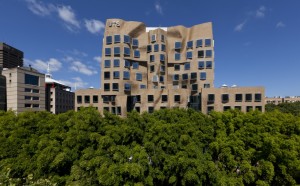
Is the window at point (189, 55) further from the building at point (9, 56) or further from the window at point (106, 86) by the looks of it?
the building at point (9, 56)

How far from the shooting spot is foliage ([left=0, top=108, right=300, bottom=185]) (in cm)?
1250

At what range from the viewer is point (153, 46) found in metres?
45.7

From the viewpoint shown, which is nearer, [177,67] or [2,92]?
[177,67]

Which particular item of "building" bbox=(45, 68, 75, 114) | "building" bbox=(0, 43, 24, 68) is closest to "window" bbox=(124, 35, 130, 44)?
"building" bbox=(45, 68, 75, 114)

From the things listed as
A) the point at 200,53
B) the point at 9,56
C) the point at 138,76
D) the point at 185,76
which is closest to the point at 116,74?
the point at 138,76

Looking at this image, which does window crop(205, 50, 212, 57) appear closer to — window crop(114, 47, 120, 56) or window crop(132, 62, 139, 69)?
window crop(132, 62, 139, 69)

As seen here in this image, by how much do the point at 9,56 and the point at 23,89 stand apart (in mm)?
24685

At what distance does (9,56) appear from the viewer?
75938 millimetres

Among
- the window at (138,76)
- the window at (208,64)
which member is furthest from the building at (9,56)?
the window at (208,64)

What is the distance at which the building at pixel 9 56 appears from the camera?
235 feet

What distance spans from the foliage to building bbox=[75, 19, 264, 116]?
2122 cm

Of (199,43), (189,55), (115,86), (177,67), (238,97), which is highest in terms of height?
(199,43)

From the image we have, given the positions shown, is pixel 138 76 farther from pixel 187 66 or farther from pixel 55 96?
pixel 55 96

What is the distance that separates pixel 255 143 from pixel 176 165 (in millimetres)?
8440
